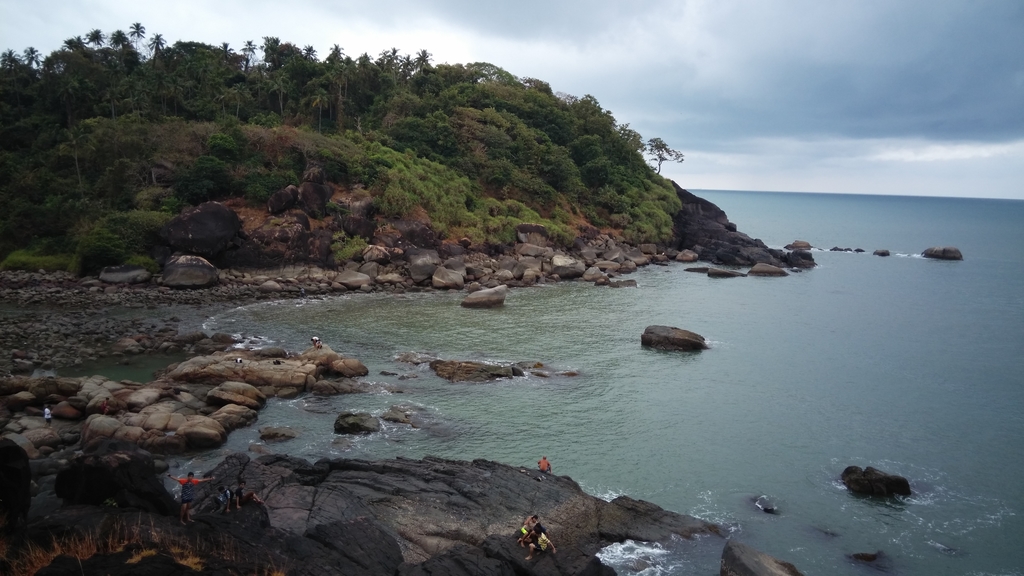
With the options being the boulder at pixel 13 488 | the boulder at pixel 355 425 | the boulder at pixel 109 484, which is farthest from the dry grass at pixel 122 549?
the boulder at pixel 355 425

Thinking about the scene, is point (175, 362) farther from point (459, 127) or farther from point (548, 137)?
point (548, 137)

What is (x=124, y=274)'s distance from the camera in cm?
4500

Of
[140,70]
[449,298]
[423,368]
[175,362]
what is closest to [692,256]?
[449,298]

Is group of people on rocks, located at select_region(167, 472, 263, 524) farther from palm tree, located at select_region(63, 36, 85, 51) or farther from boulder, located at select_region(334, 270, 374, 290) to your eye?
palm tree, located at select_region(63, 36, 85, 51)

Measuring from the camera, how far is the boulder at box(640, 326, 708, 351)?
36812 millimetres

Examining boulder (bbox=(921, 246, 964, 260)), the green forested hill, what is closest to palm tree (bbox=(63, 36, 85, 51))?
the green forested hill

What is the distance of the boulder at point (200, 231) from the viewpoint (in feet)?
154

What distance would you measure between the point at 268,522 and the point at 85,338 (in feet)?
79.5

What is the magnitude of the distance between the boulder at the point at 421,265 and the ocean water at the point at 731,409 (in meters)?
4.40

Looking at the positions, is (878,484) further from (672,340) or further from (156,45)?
(156,45)

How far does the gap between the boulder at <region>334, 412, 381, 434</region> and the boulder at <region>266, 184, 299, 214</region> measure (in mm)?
32930

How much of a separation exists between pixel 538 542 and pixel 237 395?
1519 centimetres

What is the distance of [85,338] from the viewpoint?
109 ft

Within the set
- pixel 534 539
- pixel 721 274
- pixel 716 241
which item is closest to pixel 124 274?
pixel 534 539
